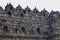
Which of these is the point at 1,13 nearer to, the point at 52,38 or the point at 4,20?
the point at 4,20

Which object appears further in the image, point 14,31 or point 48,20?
point 48,20

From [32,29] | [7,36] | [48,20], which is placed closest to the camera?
[7,36]

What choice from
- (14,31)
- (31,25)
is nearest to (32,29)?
(31,25)

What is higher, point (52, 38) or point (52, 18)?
point (52, 18)

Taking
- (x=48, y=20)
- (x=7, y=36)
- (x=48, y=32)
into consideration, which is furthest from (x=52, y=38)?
(x=7, y=36)

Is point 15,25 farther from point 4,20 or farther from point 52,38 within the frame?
point 52,38

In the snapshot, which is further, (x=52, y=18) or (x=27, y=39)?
(x=52, y=18)

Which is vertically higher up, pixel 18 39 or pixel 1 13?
pixel 1 13

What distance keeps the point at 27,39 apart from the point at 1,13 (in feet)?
22.5

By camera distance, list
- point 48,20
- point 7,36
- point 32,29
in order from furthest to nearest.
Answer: point 48,20 → point 32,29 → point 7,36

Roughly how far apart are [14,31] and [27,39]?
2833mm

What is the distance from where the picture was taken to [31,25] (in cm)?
4750

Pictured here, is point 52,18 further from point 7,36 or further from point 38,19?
point 7,36

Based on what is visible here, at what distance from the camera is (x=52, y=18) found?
161 ft
